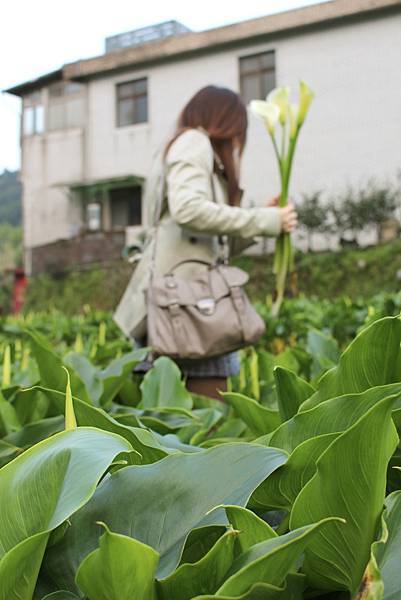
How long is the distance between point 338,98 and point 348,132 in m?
1.18

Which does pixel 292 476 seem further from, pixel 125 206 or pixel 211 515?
pixel 125 206

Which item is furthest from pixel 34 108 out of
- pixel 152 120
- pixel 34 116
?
pixel 152 120

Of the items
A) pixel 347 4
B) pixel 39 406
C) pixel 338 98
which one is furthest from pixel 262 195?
pixel 39 406

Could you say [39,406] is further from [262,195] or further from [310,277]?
[262,195]

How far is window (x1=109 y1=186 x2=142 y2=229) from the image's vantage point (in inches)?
589

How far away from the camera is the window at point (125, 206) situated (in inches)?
589

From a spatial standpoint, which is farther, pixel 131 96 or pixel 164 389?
pixel 131 96

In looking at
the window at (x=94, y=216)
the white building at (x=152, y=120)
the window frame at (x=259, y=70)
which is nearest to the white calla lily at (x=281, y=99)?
the white building at (x=152, y=120)

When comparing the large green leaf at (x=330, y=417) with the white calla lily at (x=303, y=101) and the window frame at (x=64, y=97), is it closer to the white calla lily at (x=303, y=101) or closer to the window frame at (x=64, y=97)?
the white calla lily at (x=303, y=101)

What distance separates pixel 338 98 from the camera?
29.8 ft

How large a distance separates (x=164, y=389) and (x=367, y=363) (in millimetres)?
533

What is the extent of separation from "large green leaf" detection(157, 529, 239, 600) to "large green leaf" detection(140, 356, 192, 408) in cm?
65

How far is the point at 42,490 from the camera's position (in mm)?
385

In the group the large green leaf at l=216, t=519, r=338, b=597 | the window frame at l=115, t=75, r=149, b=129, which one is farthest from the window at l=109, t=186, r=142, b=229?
the large green leaf at l=216, t=519, r=338, b=597
